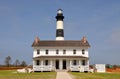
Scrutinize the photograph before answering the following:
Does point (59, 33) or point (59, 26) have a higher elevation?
point (59, 26)

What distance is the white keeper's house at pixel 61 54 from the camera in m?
48.4

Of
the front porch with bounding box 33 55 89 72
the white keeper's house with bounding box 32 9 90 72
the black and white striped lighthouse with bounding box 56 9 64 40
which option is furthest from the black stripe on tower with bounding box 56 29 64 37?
the front porch with bounding box 33 55 89 72

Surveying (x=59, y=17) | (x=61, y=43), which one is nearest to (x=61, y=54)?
(x=61, y=43)

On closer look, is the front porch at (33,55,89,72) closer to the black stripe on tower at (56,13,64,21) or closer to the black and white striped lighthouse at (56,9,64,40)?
the black and white striped lighthouse at (56,9,64,40)

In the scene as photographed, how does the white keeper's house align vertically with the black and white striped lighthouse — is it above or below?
below

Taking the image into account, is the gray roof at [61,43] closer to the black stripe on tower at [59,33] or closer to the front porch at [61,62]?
the front porch at [61,62]

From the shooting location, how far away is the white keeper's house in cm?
4841

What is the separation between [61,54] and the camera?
5025 cm

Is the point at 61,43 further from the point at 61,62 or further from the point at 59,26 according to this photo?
the point at 59,26

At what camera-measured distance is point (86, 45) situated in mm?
50000

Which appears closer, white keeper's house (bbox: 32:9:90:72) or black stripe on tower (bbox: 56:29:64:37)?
white keeper's house (bbox: 32:9:90:72)

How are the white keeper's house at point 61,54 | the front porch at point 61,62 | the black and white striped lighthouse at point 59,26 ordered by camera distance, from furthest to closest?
the black and white striped lighthouse at point 59,26 < the white keeper's house at point 61,54 < the front porch at point 61,62

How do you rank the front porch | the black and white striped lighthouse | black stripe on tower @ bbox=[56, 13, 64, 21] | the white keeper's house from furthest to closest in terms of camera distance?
black stripe on tower @ bbox=[56, 13, 64, 21], the black and white striped lighthouse, the white keeper's house, the front porch

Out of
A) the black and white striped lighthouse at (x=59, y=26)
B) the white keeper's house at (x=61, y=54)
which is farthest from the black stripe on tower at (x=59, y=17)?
the white keeper's house at (x=61, y=54)
